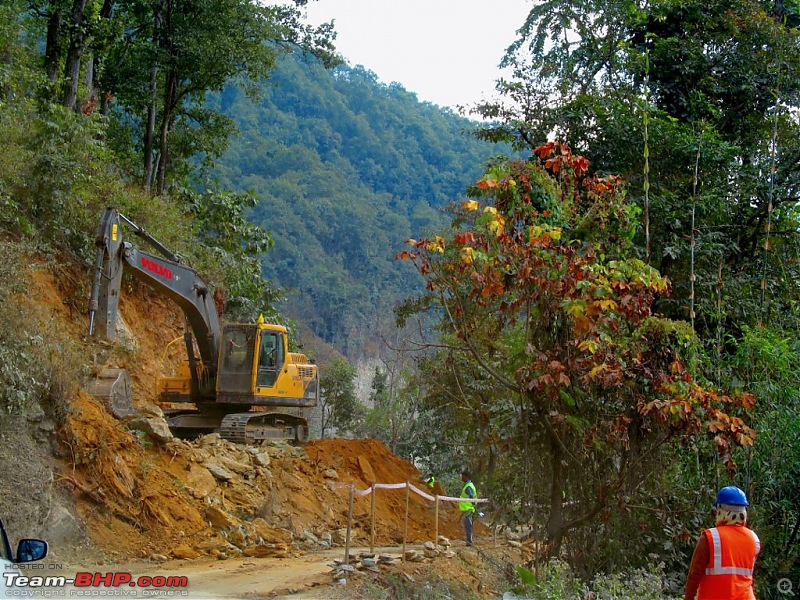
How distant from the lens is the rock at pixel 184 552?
12.0 meters

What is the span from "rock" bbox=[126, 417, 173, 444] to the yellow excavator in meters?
→ 0.86

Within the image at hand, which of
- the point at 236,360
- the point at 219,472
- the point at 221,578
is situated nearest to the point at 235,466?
the point at 219,472

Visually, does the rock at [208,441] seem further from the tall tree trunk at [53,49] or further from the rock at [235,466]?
the tall tree trunk at [53,49]

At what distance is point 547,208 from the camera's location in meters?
9.35

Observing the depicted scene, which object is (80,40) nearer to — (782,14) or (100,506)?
(100,506)

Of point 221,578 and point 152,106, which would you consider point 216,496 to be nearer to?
point 221,578

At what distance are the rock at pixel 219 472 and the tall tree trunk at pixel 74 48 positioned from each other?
418 inches

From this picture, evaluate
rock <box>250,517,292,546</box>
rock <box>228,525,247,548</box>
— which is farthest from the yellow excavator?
rock <box>228,525,247,548</box>

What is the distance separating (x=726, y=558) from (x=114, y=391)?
11286mm

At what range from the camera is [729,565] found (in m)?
5.31

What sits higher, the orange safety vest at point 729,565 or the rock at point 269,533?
the orange safety vest at point 729,565

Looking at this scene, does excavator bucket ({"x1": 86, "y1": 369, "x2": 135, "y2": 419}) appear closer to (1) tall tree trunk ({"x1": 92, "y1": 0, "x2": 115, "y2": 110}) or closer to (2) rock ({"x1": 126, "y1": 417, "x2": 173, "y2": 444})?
(2) rock ({"x1": 126, "y1": 417, "x2": 173, "y2": 444})

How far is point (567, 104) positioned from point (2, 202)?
10612mm

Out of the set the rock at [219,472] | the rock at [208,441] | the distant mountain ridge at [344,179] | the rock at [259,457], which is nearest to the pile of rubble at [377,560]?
the rock at [219,472]
